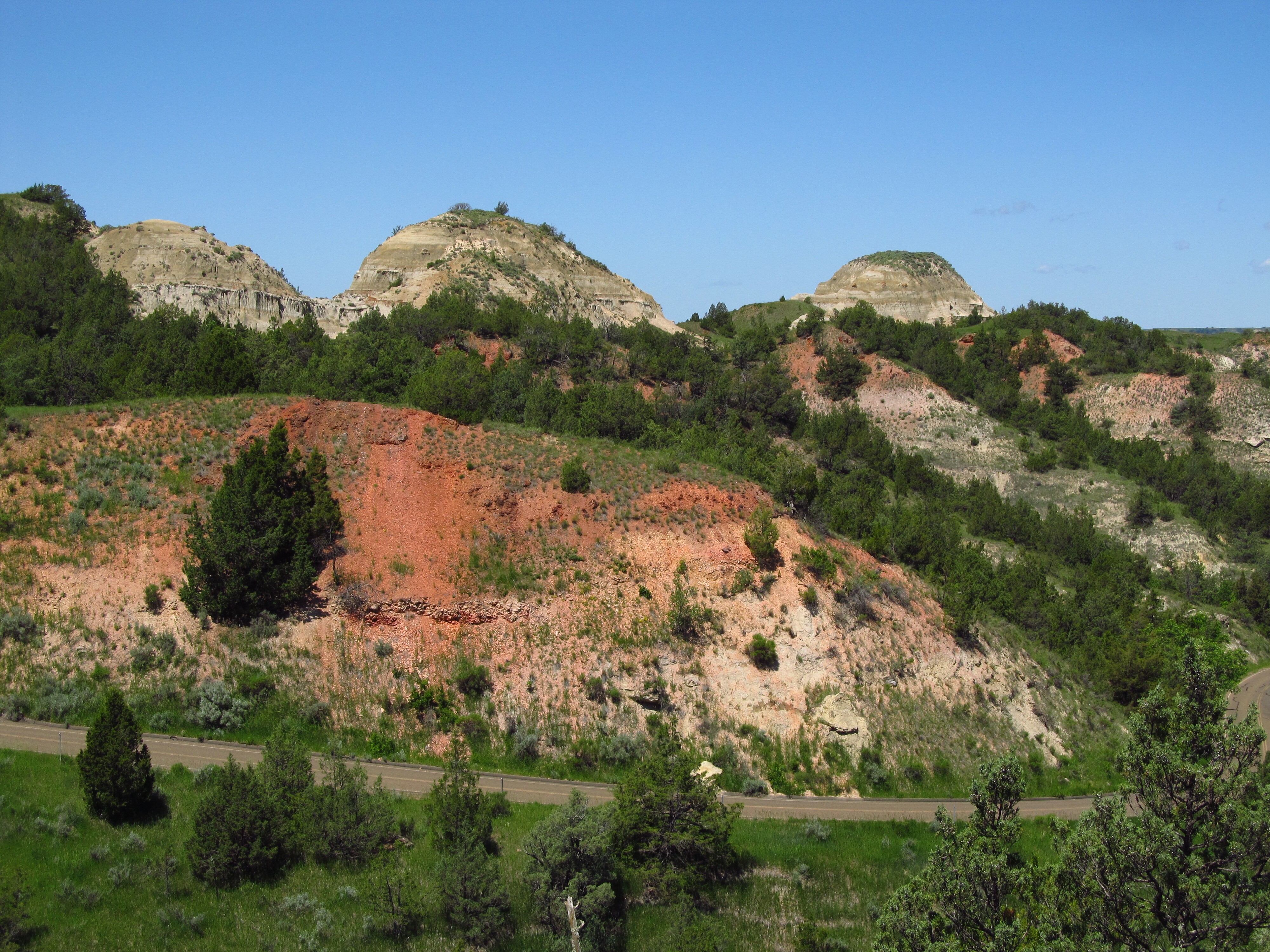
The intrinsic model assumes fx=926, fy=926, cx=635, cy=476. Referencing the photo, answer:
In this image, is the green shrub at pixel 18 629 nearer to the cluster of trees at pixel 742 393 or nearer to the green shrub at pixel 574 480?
the cluster of trees at pixel 742 393

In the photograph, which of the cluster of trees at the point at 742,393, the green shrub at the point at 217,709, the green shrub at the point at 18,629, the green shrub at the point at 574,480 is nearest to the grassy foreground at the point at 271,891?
the green shrub at the point at 217,709

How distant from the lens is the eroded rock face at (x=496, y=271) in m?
82.6

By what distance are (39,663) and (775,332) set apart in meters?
72.6

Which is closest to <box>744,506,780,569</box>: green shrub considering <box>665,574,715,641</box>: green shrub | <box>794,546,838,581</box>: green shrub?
<box>794,546,838,581</box>: green shrub

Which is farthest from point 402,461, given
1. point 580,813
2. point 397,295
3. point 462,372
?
point 397,295

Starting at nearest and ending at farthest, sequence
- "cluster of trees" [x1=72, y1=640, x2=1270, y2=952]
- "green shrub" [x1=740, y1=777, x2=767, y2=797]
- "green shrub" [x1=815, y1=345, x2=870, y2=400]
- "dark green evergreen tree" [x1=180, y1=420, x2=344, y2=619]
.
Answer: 1. "cluster of trees" [x1=72, y1=640, x2=1270, y2=952]
2. "green shrub" [x1=740, y1=777, x2=767, y2=797]
3. "dark green evergreen tree" [x1=180, y1=420, x2=344, y2=619]
4. "green shrub" [x1=815, y1=345, x2=870, y2=400]

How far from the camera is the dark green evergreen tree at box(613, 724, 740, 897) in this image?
70.5 ft

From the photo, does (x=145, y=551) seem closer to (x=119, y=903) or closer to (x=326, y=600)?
(x=326, y=600)

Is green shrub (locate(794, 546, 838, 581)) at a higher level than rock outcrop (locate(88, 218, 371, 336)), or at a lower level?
lower

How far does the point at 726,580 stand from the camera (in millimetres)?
35156

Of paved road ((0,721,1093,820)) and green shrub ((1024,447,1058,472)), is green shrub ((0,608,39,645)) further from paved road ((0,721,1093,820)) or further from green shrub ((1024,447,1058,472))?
green shrub ((1024,447,1058,472))

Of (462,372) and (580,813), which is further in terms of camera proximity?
(462,372)

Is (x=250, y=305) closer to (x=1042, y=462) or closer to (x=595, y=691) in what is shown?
(x=595, y=691)

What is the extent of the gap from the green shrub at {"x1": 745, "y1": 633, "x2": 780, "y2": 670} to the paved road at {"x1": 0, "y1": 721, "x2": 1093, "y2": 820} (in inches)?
205
